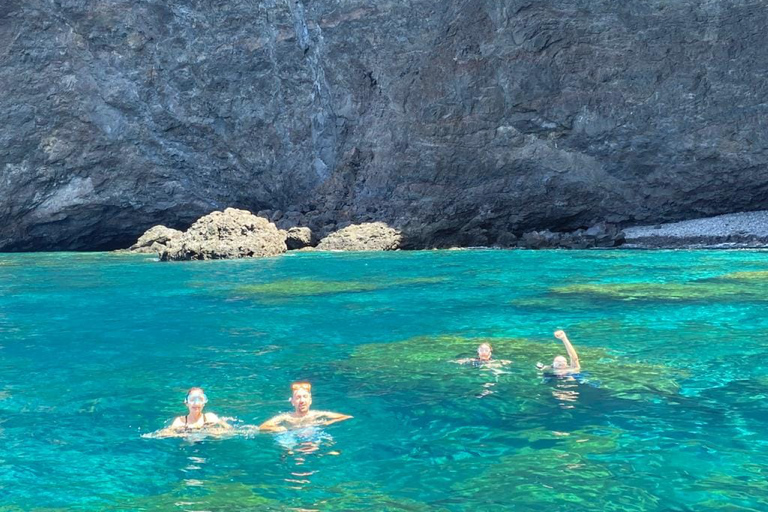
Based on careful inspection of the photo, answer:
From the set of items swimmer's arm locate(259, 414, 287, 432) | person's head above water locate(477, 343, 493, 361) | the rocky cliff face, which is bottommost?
swimmer's arm locate(259, 414, 287, 432)

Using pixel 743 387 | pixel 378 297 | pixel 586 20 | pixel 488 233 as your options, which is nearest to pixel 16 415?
pixel 743 387

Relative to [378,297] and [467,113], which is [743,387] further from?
[467,113]

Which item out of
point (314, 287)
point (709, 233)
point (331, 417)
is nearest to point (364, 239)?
point (709, 233)

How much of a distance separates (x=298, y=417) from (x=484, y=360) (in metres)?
3.66

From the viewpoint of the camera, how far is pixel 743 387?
10.3 meters

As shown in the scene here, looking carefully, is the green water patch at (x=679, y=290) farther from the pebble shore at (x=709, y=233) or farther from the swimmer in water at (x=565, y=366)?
the pebble shore at (x=709, y=233)

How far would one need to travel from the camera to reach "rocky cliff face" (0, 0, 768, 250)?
120 feet

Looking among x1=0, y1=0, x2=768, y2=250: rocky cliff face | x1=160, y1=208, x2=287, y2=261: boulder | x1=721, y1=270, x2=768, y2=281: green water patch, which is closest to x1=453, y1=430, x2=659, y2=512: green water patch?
x1=721, y1=270, x2=768, y2=281: green water patch

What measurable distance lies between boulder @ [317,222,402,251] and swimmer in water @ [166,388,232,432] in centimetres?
2792

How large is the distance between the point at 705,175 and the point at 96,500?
35067 mm

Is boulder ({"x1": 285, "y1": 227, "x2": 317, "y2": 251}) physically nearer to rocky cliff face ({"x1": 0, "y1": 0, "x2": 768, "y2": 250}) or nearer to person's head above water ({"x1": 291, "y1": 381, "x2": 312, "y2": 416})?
rocky cliff face ({"x1": 0, "y1": 0, "x2": 768, "y2": 250})

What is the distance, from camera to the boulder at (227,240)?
33.6 metres

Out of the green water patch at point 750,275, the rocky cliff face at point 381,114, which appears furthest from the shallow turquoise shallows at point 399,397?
the rocky cliff face at point 381,114

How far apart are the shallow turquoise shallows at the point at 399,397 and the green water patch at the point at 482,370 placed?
2.1 inches
